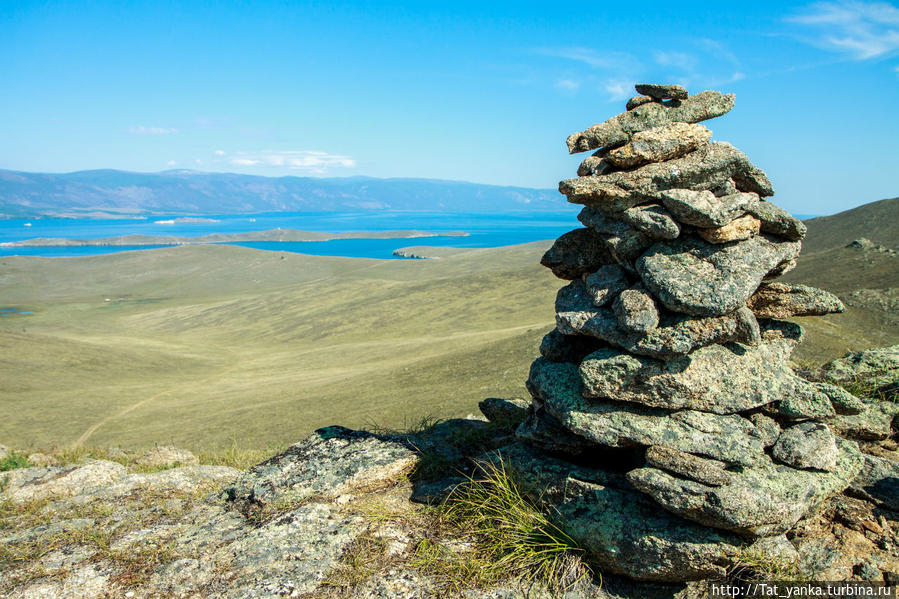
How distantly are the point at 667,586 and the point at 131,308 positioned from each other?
250 feet

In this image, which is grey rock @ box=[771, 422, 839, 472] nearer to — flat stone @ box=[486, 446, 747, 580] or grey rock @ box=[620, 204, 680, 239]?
flat stone @ box=[486, 446, 747, 580]

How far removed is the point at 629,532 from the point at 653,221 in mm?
2975

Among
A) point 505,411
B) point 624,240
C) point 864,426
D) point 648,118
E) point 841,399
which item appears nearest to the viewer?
point 624,240

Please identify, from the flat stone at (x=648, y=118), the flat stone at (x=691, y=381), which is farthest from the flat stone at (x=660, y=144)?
the flat stone at (x=691, y=381)

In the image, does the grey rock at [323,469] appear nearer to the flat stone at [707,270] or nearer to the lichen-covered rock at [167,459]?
the flat stone at [707,270]

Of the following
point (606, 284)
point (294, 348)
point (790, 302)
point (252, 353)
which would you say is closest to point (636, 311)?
point (606, 284)

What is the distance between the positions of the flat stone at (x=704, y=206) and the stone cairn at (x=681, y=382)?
0.06ft

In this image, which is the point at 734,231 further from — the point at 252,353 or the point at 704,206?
the point at 252,353

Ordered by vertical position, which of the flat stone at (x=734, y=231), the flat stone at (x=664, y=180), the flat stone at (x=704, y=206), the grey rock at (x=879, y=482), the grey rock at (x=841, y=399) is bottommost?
the grey rock at (x=879, y=482)

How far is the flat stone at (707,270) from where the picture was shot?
5305 millimetres

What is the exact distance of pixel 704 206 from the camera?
541 cm

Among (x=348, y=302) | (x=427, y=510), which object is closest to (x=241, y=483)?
(x=427, y=510)

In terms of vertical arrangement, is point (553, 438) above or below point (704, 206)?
below

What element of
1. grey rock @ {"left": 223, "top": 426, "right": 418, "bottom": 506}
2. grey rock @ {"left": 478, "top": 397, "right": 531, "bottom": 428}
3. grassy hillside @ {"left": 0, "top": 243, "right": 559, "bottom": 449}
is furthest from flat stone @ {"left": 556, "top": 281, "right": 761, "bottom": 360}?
grassy hillside @ {"left": 0, "top": 243, "right": 559, "bottom": 449}
